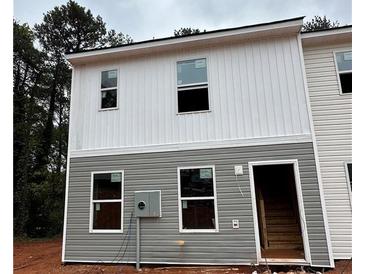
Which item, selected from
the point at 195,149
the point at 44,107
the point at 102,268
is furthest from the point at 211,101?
the point at 44,107

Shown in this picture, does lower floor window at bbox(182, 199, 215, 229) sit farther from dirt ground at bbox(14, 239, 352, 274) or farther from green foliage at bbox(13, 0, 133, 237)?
green foliage at bbox(13, 0, 133, 237)

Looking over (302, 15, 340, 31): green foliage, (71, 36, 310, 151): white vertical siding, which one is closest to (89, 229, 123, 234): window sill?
(71, 36, 310, 151): white vertical siding

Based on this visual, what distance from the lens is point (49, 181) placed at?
1451 centimetres

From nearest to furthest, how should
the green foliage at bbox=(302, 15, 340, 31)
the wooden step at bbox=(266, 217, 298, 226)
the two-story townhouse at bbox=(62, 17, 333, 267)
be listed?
1. the two-story townhouse at bbox=(62, 17, 333, 267)
2. the wooden step at bbox=(266, 217, 298, 226)
3. the green foliage at bbox=(302, 15, 340, 31)

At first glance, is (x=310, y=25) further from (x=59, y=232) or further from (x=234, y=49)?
(x=59, y=232)

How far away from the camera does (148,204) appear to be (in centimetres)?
667

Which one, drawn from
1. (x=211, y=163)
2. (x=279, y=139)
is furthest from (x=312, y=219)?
(x=211, y=163)

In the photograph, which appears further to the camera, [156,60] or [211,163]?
[156,60]

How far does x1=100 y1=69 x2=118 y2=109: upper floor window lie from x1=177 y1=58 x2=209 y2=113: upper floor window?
1842 millimetres

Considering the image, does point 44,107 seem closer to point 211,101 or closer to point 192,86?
point 192,86

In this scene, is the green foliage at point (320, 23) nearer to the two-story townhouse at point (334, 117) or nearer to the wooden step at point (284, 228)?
the two-story townhouse at point (334, 117)

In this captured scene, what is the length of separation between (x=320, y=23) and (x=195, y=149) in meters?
16.0

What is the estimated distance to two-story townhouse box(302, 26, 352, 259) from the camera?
21.6 feet

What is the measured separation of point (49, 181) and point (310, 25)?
18814 mm
